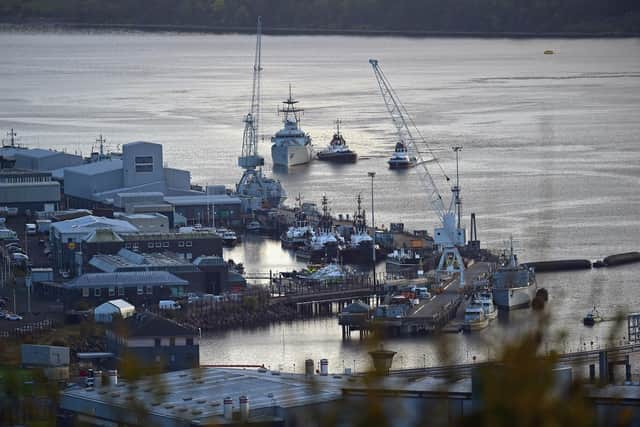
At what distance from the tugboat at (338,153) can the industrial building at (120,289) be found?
24.0 feet

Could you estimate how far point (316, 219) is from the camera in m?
12.0

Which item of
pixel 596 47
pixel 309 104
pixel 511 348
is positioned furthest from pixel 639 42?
pixel 511 348

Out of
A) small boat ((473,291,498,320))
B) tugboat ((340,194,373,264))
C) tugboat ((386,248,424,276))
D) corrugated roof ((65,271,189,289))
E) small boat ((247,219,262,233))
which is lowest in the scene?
small boat ((473,291,498,320))

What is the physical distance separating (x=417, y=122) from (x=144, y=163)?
26.1ft

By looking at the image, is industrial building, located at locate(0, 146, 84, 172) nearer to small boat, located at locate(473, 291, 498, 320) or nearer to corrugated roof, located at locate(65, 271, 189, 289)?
corrugated roof, located at locate(65, 271, 189, 289)

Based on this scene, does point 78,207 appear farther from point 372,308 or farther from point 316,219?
point 372,308

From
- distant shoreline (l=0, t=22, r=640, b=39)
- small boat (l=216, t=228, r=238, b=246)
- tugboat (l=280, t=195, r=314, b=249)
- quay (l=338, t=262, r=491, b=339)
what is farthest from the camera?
distant shoreline (l=0, t=22, r=640, b=39)

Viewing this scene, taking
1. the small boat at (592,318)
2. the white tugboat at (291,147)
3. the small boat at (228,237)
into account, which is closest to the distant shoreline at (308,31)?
the white tugboat at (291,147)

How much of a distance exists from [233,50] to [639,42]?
9544mm

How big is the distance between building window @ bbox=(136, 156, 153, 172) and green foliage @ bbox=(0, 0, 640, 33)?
928 inches

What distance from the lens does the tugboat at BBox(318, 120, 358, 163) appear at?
16.2 meters

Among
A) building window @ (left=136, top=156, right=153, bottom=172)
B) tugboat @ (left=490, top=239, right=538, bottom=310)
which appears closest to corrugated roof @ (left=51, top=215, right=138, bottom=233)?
building window @ (left=136, top=156, right=153, bottom=172)

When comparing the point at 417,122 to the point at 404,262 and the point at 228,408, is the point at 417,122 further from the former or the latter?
the point at 228,408

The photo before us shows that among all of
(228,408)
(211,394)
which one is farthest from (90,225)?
(228,408)
